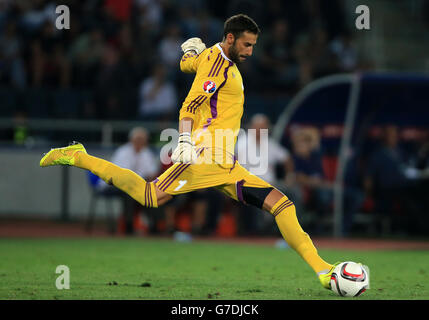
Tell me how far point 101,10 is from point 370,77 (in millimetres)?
6765

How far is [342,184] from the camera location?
15336 mm

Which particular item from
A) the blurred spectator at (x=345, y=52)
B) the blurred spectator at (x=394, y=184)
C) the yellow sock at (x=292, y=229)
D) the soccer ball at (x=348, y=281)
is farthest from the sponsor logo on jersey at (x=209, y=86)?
the blurred spectator at (x=345, y=52)

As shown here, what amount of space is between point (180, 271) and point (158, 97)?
27.0 feet

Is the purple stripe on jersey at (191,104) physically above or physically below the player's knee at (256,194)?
above

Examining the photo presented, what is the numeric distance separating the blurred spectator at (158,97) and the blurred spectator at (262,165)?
2.30 m

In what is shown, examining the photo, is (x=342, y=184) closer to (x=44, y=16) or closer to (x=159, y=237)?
(x=159, y=237)

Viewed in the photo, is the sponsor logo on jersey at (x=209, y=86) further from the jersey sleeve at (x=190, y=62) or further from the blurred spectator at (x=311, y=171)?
Answer: the blurred spectator at (x=311, y=171)

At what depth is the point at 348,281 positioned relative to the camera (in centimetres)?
728

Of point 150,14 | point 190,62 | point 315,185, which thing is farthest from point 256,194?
point 150,14

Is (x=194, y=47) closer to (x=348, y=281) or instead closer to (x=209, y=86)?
(x=209, y=86)

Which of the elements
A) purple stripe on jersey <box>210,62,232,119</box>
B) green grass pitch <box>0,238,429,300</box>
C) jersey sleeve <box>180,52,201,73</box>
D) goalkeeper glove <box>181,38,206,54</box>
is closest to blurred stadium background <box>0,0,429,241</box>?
green grass pitch <box>0,238,429,300</box>

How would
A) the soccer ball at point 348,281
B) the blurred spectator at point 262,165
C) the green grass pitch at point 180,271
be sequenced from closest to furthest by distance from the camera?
the soccer ball at point 348,281 < the green grass pitch at point 180,271 < the blurred spectator at point 262,165

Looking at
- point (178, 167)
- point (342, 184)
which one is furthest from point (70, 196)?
point (178, 167)

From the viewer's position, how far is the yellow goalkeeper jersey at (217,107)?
7559mm
